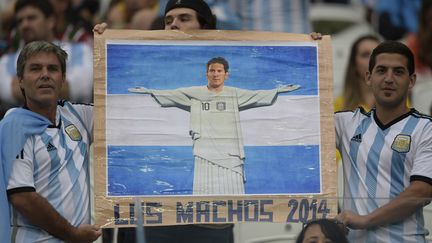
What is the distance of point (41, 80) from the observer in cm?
707

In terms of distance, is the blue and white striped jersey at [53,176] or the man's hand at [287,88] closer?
the blue and white striped jersey at [53,176]

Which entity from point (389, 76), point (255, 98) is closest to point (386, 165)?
point (389, 76)

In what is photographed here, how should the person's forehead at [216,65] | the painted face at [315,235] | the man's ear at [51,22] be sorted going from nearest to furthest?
the painted face at [315,235]
the person's forehead at [216,65]
the man's ear at [51,22]

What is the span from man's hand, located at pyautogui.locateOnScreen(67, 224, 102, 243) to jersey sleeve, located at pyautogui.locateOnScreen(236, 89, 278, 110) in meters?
1.01

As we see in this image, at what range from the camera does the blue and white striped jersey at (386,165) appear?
6.96m

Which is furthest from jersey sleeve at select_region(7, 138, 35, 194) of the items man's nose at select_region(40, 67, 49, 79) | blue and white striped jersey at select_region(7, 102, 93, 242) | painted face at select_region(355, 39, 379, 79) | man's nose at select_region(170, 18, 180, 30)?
painted face at select_region(355, 39, 379, 79)

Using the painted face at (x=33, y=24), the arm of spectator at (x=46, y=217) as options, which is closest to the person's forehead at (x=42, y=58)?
the arm of spectator at (x=46, y=217)

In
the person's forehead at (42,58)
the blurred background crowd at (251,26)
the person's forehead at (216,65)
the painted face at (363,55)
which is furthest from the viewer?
the blurred background crowd at (251,26)

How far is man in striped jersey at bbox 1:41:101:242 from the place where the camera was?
690cm

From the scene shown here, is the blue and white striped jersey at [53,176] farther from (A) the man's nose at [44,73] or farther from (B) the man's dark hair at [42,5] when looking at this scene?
(B) the man's dark hair at [42,5]

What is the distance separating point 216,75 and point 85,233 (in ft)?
3.61

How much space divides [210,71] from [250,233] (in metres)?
0.89

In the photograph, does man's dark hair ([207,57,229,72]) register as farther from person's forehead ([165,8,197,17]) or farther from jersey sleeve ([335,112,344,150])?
jersey sleeve ([335,112,344,150])

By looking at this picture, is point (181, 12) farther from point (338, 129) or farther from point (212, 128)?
point (338, 129)
